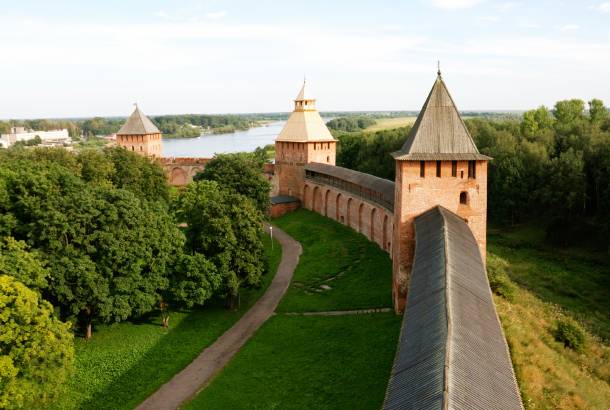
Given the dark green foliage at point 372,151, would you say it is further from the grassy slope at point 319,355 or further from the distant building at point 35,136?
the distant building at point 35,136

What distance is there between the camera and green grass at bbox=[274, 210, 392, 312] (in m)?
21.9

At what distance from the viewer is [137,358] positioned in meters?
18.5

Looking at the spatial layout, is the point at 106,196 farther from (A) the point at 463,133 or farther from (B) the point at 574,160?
(B) the point at 574,160

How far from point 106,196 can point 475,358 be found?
16.0 meters

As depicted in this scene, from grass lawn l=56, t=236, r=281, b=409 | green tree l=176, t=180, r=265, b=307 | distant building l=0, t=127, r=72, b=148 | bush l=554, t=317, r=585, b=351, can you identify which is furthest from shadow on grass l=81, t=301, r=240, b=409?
distant building l=0, t=127, r=72, b=148

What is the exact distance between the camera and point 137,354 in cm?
1872

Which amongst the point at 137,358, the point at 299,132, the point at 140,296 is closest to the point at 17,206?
the point at 140,296

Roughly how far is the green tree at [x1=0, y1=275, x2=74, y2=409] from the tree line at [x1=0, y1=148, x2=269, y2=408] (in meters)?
0.03

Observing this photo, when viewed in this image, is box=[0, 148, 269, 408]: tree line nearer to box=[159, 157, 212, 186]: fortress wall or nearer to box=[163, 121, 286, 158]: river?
box=[159, 157, 212, 186]: fortress wall

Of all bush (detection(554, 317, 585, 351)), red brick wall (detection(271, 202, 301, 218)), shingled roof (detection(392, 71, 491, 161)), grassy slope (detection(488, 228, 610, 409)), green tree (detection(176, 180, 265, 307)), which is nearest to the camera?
grassy slope (detection(488, 228, 610, 409))

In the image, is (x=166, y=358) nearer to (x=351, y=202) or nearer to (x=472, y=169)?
(x=472, y=169)

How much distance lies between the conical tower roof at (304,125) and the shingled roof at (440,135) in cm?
2261

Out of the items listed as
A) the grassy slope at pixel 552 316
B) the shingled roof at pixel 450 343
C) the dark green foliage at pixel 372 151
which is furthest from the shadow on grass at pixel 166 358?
the dark green foliage at pixel 372 151

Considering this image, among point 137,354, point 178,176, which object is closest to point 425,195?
point 137,354
